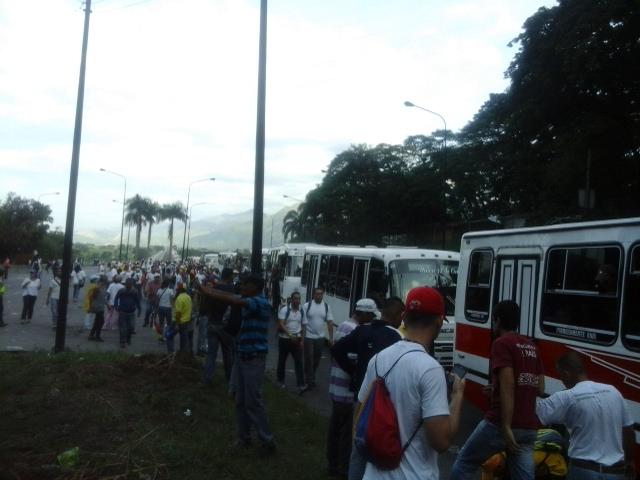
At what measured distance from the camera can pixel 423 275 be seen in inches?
632

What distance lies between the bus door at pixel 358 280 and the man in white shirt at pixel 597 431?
41.7 ft

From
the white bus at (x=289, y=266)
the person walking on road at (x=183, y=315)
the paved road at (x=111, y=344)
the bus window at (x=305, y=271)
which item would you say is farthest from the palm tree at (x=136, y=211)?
the person walking on road at (x=183, y=315)

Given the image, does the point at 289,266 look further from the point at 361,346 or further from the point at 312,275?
the point at 361,346

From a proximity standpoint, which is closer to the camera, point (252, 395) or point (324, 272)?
point (252, 395)

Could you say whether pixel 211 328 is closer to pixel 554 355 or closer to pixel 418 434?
pixel 554 355

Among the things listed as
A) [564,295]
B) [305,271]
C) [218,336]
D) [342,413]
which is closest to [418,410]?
[342,413]

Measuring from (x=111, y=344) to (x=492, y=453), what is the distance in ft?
44.7

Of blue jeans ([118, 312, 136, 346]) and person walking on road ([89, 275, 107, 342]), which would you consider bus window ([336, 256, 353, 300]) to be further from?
person walking on road ([89, 275, 107, 342])

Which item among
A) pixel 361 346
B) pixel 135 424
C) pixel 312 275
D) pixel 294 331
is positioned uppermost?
pixel 312 275

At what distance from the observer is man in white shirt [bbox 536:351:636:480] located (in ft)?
14.6

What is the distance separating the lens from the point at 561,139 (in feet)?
97.8

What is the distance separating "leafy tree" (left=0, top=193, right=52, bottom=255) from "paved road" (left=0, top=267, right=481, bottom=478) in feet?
157

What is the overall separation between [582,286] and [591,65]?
22.7 metres

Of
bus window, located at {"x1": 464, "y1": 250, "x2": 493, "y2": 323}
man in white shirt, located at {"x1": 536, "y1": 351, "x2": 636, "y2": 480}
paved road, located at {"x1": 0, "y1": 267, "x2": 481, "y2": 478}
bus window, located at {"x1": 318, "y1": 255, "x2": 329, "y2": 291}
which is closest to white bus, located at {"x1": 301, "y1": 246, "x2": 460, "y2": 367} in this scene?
bus window, located at {"x1": 318, "y1": 255, "x2": 329, "y2": 291}
